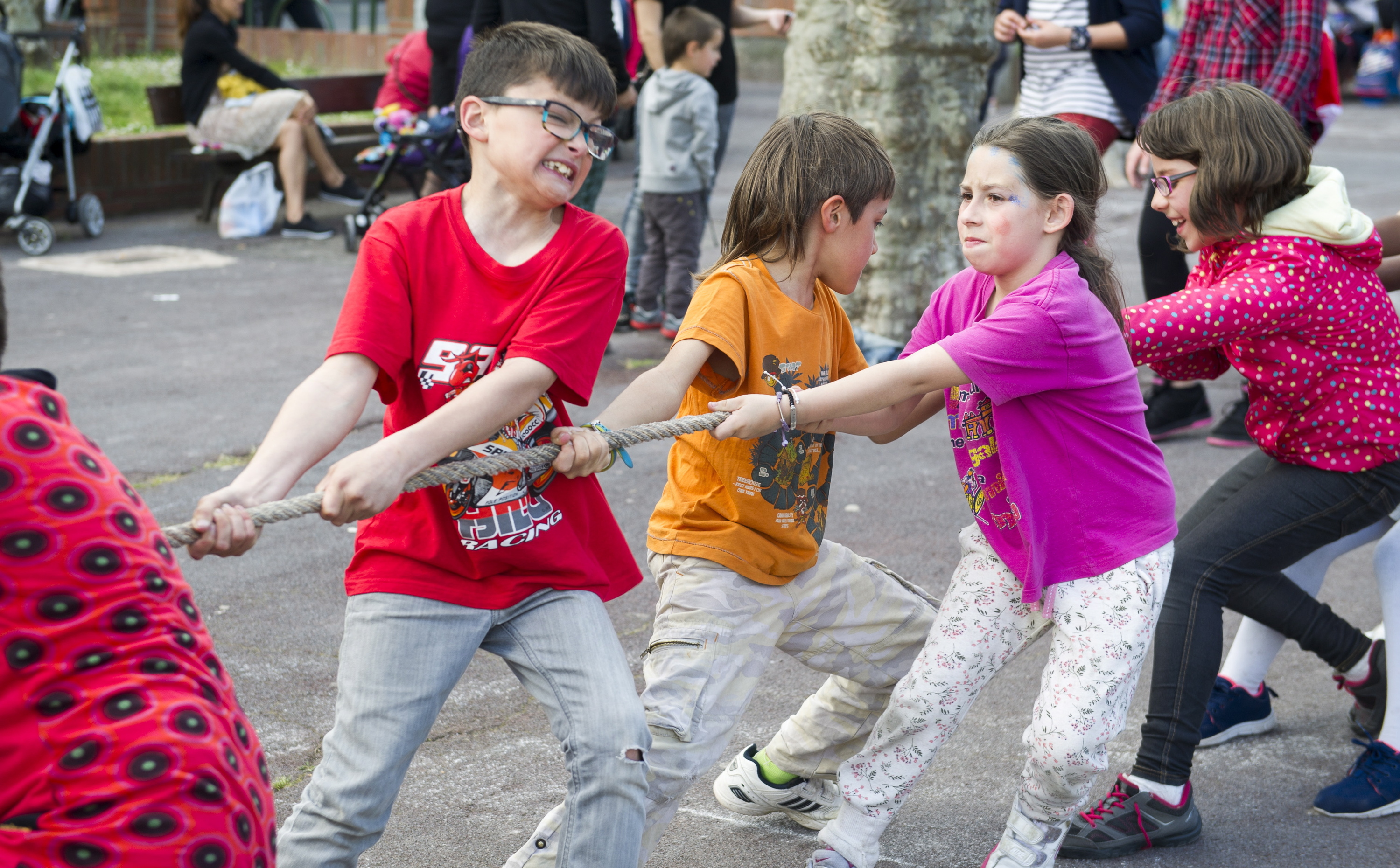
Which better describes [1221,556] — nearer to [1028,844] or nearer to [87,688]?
[1028,844]

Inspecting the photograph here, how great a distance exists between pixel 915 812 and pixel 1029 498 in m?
0.86

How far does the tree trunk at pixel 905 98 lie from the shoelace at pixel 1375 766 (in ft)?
14.0

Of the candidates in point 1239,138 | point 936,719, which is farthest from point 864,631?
point 1239,138

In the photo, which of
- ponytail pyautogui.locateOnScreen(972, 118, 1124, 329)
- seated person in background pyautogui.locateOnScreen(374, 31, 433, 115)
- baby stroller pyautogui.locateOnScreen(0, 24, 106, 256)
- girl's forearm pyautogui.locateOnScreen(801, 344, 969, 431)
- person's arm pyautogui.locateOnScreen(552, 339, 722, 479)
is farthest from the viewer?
seated person in background pyautogui.locateOnScreen(374, 31, 433, 115)

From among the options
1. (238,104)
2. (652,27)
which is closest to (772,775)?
(652,27)

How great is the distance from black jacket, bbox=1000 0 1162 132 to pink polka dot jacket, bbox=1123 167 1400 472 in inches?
123

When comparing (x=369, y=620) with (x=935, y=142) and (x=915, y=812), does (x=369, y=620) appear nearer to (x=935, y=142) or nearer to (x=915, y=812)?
(x=915, y=812)

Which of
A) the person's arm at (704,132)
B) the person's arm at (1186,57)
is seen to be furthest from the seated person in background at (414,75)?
the person's arm at (1186,57)

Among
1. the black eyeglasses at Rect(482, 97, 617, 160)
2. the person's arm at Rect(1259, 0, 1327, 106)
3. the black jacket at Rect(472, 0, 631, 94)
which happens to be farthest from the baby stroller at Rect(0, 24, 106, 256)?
the black eyeglasses at Rect(482, 97, 617, 160)

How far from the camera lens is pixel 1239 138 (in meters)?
2.96

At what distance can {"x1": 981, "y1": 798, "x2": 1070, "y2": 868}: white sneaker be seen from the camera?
8.68 ft

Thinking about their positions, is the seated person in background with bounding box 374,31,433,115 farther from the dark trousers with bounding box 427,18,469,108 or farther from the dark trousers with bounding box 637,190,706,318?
the dark trousers with bounding box 637,190,706,318

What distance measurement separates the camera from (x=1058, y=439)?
8.57 feet

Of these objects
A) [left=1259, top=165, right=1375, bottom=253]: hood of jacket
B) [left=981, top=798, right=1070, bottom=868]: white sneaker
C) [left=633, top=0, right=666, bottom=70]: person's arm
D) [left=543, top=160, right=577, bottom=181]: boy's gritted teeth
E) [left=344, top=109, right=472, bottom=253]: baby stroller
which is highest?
[left=543, top=160, right=577, bottom=181]: boy's gritted teeth
